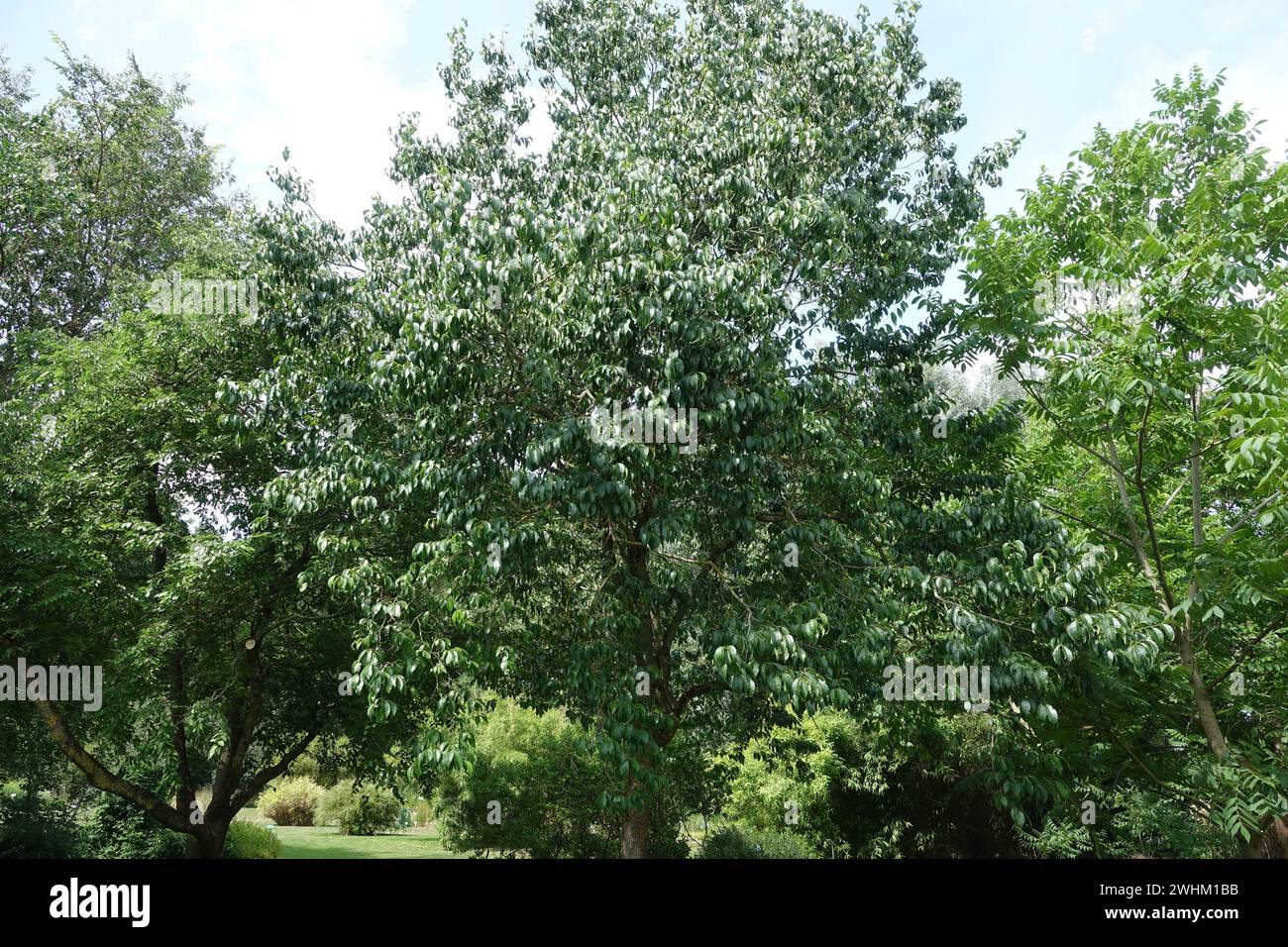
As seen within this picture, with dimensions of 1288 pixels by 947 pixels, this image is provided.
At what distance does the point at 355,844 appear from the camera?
20766 mm

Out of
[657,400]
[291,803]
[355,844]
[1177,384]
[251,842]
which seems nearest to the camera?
[657,400]

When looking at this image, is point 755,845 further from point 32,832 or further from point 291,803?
point 291,803

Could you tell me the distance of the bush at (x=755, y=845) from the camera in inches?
611

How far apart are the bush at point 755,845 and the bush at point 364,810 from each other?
9889mm

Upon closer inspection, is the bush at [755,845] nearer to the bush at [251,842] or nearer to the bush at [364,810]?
the bush at [364,810]

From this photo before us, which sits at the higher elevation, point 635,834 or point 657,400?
point 657,400

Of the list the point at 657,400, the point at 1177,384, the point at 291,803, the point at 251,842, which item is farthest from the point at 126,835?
the point at 1177,384

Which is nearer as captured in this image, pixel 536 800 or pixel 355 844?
pixel 536 800

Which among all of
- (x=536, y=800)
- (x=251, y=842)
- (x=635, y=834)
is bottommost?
(x=251, y=842)

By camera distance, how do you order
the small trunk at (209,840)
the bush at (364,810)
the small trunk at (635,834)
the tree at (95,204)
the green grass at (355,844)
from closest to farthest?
the small trunk at (635,834) < the small trunk at (209,840) < the tree at (95,204) < the green grass at (355,844) < the bush at (364,810)

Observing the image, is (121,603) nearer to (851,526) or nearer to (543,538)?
(543,538)

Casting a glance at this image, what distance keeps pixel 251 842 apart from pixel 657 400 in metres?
18.6

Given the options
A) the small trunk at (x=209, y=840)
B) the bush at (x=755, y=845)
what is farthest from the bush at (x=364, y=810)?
the bush at (x=755, y=845)

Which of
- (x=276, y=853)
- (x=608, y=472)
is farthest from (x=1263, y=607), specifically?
(x=276, y=853)
